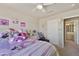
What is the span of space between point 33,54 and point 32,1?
0.59m

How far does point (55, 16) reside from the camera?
145cm

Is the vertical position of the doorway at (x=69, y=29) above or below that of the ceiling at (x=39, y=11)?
below

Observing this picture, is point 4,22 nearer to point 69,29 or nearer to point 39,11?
point 39,11

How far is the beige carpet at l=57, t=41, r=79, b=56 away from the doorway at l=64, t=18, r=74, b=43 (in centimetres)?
5

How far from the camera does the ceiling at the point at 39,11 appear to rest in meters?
1.34

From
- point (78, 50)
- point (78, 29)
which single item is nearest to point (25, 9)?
point (78, 29)

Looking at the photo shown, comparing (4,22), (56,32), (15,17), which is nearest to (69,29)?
(56,32)

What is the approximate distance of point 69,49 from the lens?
4.71 feet

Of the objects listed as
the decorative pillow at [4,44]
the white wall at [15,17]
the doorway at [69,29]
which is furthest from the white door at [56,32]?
the decorative pillow at [4,44]

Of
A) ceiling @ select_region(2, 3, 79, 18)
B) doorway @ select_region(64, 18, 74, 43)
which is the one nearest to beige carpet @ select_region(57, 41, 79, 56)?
doorway @ select_region(64, 18, 74, 43)

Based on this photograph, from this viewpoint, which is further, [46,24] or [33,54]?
[46,24]

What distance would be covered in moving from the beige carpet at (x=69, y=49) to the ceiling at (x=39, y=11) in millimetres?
406

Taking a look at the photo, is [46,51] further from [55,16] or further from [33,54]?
[55,16]

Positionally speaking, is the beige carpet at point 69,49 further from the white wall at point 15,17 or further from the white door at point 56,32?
the white wall at point 15,17
